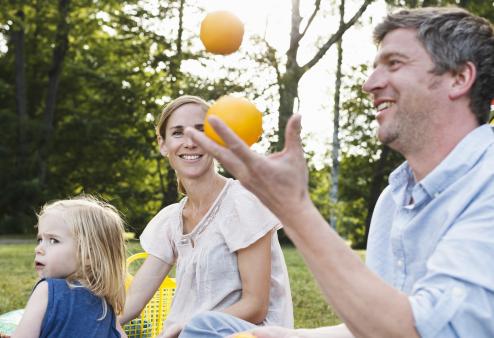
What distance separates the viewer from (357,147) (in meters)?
25.2

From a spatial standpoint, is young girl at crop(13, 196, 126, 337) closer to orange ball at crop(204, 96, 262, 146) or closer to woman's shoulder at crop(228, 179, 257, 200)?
woman's shoulder at crop(228, 179, 257, 200)

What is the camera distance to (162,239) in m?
3.69

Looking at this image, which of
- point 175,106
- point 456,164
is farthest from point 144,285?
point 456,164

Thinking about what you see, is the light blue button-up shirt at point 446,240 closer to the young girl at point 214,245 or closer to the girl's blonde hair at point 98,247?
the young girl at point 214,245

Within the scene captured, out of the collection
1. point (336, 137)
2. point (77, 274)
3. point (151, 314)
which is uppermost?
point (77, 274)

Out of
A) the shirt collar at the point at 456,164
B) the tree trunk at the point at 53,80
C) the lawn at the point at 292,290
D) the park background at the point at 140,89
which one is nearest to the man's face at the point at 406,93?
the shirt collar at the point at 456,164

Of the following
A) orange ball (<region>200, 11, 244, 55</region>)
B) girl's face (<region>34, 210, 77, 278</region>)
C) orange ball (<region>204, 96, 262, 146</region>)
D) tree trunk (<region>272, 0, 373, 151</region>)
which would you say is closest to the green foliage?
tree trunk (<region>272, 0, 373, 151</region>)

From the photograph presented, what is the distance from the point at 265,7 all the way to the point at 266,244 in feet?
34.7

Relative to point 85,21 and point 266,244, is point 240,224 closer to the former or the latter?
point 266,244

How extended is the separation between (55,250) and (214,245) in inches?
27.9

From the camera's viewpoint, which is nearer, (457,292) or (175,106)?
(457,292)

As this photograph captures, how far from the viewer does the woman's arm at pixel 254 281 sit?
10.0 feet

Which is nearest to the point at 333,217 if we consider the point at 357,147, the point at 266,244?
the point at 357,147

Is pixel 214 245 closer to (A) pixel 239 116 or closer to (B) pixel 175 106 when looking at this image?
(B) pixel 175 106
